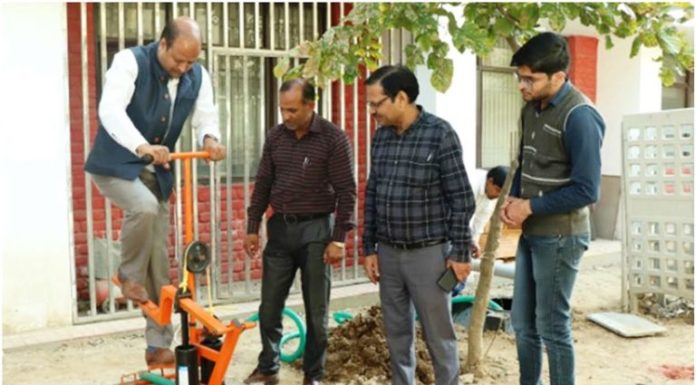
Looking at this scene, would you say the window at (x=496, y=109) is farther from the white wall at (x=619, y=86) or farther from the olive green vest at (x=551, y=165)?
the olive green vest at (x=551, y=165)

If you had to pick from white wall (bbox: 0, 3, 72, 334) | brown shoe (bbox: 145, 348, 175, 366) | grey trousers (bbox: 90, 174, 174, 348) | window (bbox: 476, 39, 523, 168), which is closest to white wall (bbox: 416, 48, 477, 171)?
window (bbox: 476, 39, 523, 168)

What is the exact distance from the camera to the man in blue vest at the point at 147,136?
11.4 feet

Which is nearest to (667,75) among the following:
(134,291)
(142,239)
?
(142,239)

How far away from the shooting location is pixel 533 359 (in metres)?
3.66

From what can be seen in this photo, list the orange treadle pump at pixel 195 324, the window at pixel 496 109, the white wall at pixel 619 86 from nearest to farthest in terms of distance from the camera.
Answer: the orange treadle pump at pixel 195 324, the window at pixel 496 109, the white wall at pixel 619 86

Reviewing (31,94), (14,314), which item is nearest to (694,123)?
(31,94)

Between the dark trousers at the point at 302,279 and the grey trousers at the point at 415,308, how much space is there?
535 mm

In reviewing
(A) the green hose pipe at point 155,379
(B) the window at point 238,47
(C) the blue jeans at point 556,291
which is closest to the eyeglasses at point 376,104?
(C) the blue jeans at point 556,291

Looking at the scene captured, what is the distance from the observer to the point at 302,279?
4.27m

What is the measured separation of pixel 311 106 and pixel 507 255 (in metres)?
4.65

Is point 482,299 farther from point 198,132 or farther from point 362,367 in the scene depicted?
point 198,132

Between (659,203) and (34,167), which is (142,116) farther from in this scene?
(659,203)

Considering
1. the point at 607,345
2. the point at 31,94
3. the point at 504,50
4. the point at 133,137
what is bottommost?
the point at 607,345

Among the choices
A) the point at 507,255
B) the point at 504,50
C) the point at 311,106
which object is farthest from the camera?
the point at 504,50
